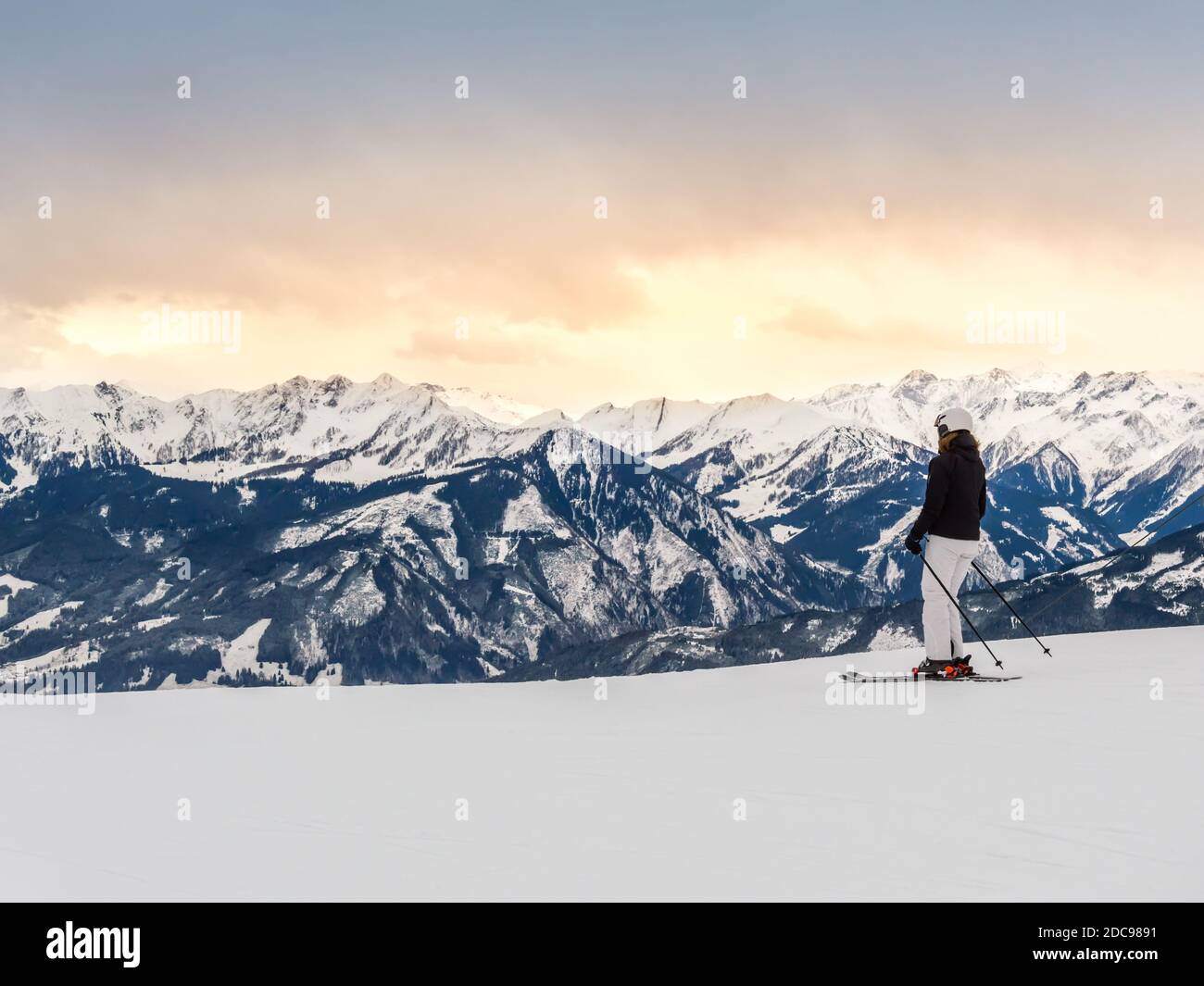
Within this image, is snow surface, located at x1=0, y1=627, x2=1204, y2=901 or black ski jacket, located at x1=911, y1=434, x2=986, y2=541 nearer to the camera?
snow surface, located at x1=0, y1=627, x2=1204, y2=901

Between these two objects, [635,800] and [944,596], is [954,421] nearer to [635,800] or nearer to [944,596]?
[944,596]

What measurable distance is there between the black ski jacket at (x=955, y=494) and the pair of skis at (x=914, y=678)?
6.89 ft

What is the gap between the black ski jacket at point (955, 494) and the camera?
1780cm

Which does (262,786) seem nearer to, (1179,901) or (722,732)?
(722,732)

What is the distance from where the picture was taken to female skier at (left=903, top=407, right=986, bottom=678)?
58.5 ft

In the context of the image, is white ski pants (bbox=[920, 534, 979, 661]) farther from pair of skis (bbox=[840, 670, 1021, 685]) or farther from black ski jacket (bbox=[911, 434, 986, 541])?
pair of skis (bbox=[840, 670, 1021, 685])

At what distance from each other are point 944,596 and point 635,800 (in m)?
8.88

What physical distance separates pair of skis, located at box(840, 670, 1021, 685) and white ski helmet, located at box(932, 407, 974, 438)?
12.2ft

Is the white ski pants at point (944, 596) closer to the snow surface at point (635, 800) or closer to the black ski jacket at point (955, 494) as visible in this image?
the black ski jacket at point (955, 494)

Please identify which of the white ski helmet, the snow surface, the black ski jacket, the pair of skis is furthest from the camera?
the white ski helmet

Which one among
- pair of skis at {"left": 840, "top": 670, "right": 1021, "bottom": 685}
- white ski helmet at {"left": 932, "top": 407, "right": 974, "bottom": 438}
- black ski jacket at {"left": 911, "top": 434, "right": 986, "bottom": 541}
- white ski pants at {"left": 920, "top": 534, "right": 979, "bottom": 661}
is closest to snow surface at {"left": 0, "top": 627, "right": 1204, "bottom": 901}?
pair of skis at {"left": 840, "top": 670, "right": 1021, "bottom": 685}

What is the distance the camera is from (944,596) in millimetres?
17984
